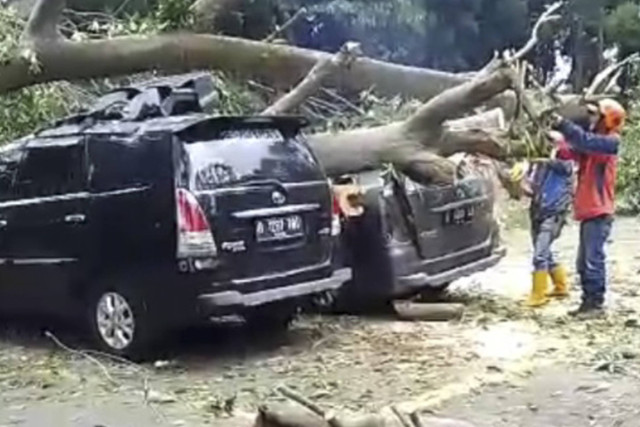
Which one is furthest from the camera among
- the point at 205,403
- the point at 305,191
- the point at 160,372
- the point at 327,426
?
the point at 305,191

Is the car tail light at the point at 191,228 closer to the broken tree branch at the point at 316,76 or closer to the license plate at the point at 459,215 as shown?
the broken tree branch at the point at 316,76

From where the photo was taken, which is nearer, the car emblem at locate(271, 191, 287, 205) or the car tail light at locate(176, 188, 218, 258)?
the car tail light at locate(176, 188, 218, 258)

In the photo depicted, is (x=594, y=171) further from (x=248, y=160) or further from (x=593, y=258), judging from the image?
(x=248, y=160)

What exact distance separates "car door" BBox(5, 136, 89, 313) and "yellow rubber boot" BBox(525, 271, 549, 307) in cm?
381

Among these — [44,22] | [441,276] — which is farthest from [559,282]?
[44,22]

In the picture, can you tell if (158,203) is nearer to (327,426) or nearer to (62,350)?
(62,350)

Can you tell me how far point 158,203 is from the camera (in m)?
8.81

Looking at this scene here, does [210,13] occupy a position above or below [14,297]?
above

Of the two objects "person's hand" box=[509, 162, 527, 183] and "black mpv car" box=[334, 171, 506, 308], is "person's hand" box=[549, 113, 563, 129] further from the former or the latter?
"black mpv car" box=[334, 171, 506, 308]

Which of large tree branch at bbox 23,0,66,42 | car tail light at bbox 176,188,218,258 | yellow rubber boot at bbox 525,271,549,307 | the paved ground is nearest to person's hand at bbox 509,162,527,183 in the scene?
yellow rubber boot at bbox 525,271,549,307

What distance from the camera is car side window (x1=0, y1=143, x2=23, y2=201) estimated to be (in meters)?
10.1

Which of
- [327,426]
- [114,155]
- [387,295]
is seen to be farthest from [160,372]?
[327,426]

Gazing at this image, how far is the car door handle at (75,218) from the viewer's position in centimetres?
934

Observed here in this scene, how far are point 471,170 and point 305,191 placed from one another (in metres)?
2.32
